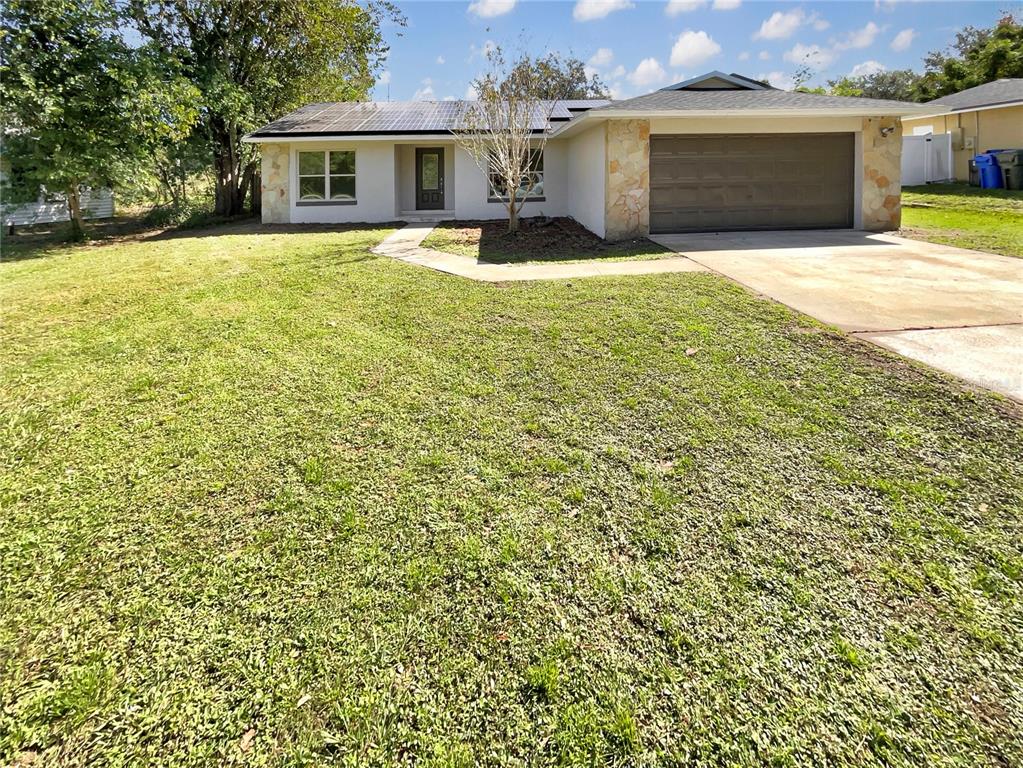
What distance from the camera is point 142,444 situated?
3938mm

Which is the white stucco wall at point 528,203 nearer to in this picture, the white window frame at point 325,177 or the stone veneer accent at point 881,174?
the white window frame at point 325,177

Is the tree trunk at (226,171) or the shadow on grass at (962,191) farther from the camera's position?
the tree trunk at (226,171)

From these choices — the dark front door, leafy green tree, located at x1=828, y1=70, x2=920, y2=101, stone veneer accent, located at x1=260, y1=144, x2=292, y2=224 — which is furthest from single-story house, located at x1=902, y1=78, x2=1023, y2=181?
leafy green tree, located at x1=828, y1=70, x2=920, y2=101

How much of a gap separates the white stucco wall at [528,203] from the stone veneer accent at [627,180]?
5219 mm

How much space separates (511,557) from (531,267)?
7064mm

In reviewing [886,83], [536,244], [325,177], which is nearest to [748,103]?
[536,244]

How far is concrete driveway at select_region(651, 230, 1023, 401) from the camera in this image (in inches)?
193

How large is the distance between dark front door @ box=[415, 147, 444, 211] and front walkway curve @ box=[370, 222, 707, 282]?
8398 mm

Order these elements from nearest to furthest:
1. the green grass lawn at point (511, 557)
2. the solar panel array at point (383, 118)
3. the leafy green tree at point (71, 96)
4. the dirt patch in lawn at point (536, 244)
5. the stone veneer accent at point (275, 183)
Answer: the green grass lawn at point (511, 557) → the dirt patch in lawn at point (536, 244) → the leafy green tree at point (71, 96) → the solar panel array at point (383, 118) → the stone veneer accent at point (275, 183)

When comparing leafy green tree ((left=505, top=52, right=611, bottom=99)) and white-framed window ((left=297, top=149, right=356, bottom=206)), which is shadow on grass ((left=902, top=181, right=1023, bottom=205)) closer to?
leafy green tree ((left=505, top=52, right=611, bottom=99))

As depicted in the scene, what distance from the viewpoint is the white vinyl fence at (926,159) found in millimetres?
20875

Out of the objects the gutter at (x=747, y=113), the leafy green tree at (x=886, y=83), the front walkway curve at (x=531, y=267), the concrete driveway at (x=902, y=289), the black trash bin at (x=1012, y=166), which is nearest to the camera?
the concrete driveway at (x=902, y=289)

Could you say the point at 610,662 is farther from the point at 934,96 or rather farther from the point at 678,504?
the point at 934,96

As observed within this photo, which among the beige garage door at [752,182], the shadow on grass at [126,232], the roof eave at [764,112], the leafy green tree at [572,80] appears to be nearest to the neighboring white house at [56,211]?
the shadow on grass at [126,232]
